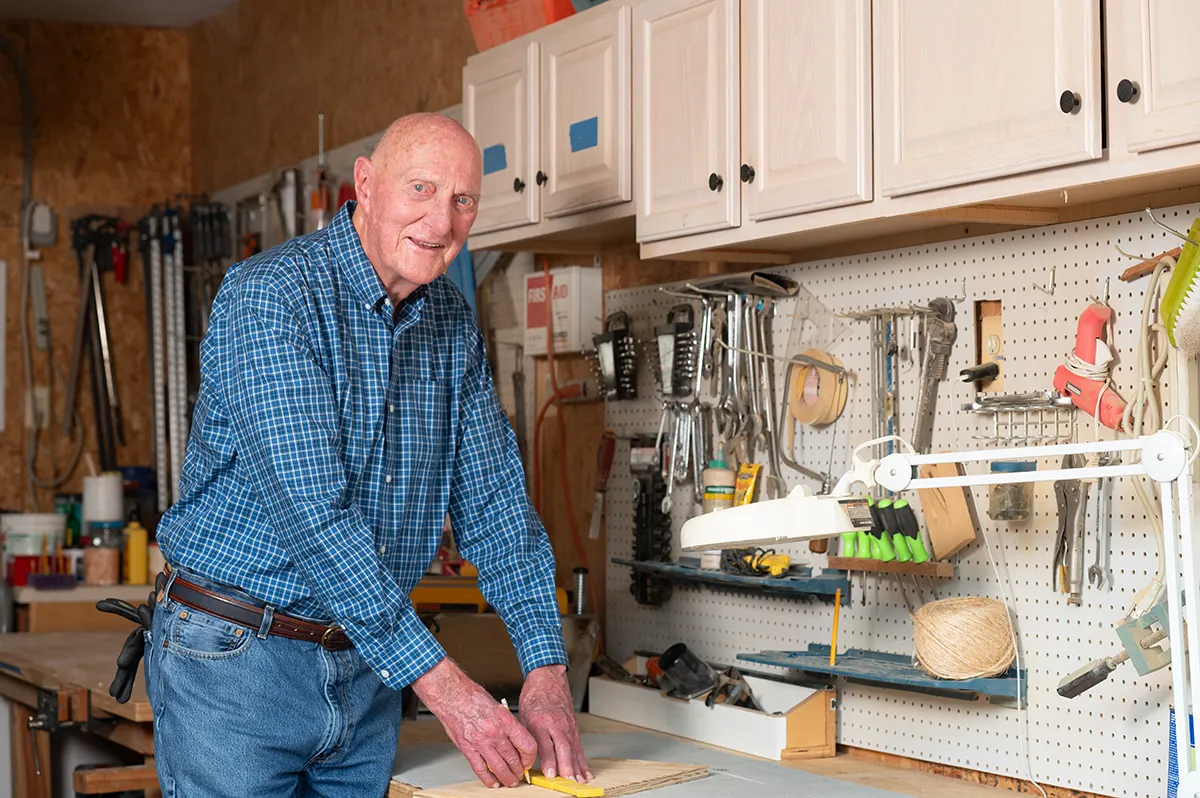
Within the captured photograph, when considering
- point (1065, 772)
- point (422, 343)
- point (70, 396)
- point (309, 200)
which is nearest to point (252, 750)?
point (422, 343)

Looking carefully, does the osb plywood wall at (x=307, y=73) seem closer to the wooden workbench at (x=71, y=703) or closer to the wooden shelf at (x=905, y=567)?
the wooden workbench at (x=71, y=703)

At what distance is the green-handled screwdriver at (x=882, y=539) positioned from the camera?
220 centimetres

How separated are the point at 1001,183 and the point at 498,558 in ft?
3.06

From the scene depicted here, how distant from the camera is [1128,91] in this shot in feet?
5.34

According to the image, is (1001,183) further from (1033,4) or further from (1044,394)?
(1044,394)

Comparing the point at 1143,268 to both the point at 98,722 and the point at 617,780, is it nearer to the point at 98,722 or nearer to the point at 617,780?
the point at 617,780

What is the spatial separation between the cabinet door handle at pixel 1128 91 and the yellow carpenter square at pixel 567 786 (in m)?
1.13

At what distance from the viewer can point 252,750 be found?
1.86 m

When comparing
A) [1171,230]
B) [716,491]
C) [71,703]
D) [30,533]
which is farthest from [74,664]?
[1171,230]

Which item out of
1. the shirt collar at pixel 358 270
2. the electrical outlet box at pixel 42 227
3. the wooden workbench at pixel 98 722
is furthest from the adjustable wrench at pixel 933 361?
the electrical outlet box at pixel 42 227

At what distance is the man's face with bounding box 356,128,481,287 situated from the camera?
1.93 metres

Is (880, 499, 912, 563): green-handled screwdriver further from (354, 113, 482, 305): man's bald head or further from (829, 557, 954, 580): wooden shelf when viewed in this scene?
(354, 113, 482, 305): man's bald head

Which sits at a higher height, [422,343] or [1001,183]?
[1001,183]

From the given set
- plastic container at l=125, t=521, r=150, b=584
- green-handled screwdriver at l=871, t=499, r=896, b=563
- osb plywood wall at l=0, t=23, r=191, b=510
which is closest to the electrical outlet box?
osb plywood wall at l=0, t=23, r=191, b=510
